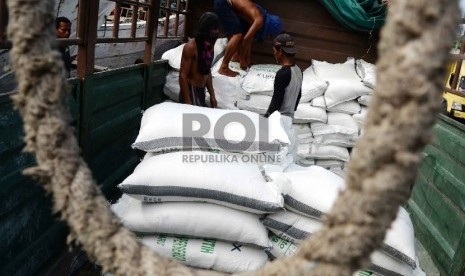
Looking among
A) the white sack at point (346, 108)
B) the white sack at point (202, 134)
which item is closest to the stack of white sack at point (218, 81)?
the white sack at point (346, 108)

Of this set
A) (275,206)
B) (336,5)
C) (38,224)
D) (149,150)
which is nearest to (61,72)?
→ (275,206)

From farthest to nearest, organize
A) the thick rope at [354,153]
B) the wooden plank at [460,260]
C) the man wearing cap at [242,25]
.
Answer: the man wearing cap at [242,25], the wooden plank at [460,260], the thick rope at [354,153]

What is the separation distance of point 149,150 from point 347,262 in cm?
212

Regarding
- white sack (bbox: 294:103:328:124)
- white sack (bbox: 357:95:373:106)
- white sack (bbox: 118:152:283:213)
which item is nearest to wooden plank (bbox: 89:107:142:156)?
white sack (bbox: 118:152:283:213)

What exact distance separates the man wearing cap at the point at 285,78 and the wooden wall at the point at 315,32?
2.04 m

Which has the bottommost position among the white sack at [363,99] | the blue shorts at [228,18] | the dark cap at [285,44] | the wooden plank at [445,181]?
the wooden plank at [445,181]

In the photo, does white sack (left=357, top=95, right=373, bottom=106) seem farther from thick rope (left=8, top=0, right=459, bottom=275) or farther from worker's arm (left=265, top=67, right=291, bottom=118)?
thick rope (left=8, top=0, right=459, bottom=275)

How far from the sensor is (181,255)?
6.80 feet

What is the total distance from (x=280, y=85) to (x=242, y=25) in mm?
1919

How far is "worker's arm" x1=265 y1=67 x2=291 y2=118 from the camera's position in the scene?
10.7 feet

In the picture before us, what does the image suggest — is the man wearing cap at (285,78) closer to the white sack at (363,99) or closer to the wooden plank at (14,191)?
the white sack at (363,99)

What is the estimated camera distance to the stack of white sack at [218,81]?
4.12 meters

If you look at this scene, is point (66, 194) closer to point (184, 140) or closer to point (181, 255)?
point (181, 255)

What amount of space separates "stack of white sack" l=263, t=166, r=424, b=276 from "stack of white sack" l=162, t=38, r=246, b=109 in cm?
216
